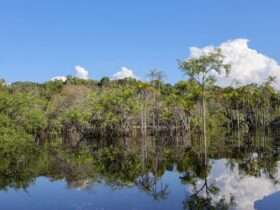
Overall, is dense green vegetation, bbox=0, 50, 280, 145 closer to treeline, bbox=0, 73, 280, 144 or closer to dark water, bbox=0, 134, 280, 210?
treeline, bbox=0, 73, 280, 144

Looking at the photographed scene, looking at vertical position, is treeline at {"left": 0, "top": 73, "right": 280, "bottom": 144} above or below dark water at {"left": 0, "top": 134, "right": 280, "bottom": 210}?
above

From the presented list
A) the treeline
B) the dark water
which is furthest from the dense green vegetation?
the dark water

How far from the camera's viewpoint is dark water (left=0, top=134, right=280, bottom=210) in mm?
13180

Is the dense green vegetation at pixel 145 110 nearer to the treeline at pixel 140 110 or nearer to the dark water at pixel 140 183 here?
the treeline at pixel 140 110

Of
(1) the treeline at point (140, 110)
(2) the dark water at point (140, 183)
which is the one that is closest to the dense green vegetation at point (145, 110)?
(1) the treeline at point (140, 110)

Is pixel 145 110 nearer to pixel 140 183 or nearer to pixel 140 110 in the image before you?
pixel 140 110

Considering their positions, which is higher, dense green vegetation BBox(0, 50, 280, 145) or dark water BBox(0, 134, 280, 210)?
dense green vegetation BBox(0, 50, 280, 145)

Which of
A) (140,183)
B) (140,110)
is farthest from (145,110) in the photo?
(140,183)

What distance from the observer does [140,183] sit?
1745cm

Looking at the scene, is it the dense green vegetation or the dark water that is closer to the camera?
the dark water

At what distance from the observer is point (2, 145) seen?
34625mm

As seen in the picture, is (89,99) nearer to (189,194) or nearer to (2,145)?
(2,145)

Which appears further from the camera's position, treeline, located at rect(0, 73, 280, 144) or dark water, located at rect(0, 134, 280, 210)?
treeline, located at rect(0, 73, 280, 144)

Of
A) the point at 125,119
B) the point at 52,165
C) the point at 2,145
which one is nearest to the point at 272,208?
the point at 52,165
